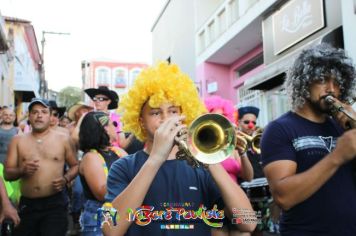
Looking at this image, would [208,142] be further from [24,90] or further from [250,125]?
[24,90]

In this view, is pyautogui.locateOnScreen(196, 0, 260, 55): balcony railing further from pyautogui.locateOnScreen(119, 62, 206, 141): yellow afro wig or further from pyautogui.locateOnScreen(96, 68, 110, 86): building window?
pyautogui.locateOnScreen(96, 68, 110, 86): building window

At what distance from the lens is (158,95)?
2.36 meters

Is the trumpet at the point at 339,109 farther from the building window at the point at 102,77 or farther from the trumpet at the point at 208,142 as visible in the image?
the building window at the point at 102,77

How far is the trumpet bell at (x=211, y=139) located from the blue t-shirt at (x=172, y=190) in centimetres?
16

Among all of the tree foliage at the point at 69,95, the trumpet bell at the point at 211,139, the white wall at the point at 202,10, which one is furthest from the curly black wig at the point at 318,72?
the tree foliage at the point at 69,95

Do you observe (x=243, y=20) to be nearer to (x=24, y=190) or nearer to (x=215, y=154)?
(x=24, y=190)

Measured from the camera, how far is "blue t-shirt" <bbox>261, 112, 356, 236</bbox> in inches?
85.4

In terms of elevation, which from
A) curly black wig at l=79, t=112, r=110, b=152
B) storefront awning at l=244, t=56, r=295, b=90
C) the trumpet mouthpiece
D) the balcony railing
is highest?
the balcony railing

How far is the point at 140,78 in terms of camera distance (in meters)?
2.57

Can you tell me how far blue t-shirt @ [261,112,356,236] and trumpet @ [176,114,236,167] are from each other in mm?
351

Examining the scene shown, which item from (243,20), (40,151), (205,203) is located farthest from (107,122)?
(243,20)

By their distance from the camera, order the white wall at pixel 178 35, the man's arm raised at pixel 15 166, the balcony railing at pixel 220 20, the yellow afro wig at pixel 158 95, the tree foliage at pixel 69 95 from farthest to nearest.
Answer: the tree foliage at pixel 69 95 < the white wall at pixel 178 35 < the balcony railing at pixel 220 20 < the man's arm raised at pixel 15 166 < the yellow afro wig at pixel 158 95

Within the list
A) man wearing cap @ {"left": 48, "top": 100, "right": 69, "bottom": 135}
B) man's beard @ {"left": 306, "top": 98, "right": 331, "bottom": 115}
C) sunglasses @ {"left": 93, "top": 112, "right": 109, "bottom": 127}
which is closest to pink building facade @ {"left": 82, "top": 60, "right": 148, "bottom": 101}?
man wearing cap @ {"left": 48, "top": 100, "right": 69, "bottom": 135}

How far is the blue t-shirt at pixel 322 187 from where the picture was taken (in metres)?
2.17
